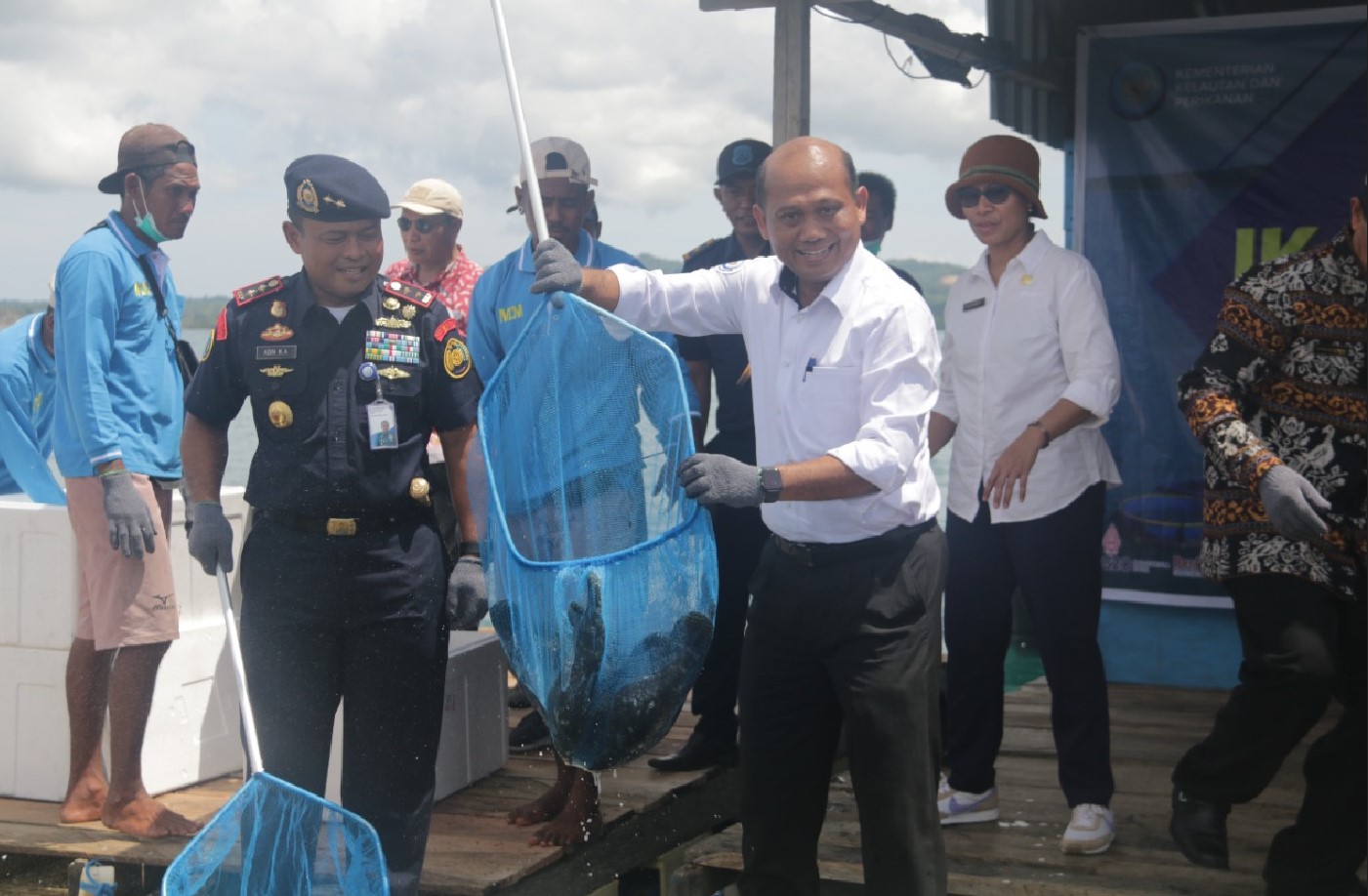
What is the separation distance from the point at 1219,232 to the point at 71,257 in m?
4.34

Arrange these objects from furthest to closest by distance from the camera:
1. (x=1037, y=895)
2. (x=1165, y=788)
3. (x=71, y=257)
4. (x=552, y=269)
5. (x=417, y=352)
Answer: (x=1165, y=788), (x=71, y=257), (x=1037, y=895), (x=417, y=352), (x=552, y=269)

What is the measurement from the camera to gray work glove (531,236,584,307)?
10.6ft

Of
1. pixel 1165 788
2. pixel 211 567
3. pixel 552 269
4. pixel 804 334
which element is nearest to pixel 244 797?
pixel 211 567

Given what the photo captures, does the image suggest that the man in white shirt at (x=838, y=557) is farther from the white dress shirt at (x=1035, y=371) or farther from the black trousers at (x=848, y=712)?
the white dress shirt at (x=1035, y=371)

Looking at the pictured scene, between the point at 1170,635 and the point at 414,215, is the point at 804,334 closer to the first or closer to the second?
the point at 414,215

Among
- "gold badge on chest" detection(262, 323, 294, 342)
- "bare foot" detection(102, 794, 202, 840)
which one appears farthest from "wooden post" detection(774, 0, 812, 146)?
"bare foot" detection(102, 794, 202, 840)

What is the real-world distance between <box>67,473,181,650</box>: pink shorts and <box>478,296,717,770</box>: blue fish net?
1.62 m

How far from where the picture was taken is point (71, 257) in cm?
454

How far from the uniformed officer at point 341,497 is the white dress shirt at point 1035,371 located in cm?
151

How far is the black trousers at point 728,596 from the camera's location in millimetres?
4883

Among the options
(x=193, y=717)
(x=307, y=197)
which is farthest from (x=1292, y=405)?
(x=193, y=717)

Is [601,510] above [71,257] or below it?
below

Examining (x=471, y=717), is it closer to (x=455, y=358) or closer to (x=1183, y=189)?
(x=455, y=358)

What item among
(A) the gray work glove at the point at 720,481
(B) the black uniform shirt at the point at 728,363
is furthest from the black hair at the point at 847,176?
(B) the black uniform shirt at the point at 728,363
